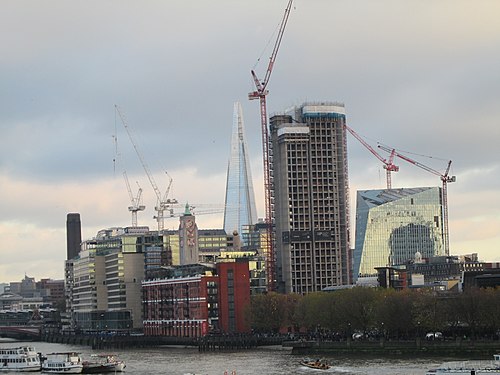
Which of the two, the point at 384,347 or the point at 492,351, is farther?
the point at 384,347

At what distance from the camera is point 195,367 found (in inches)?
6038

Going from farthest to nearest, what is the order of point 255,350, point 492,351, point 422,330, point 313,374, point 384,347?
point 255,350
point 422,330
point 384,347
point 492,351
point 313,374

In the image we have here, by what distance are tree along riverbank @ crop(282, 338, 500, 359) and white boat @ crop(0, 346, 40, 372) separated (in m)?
34.4

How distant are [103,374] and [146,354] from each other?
46787 millimetres

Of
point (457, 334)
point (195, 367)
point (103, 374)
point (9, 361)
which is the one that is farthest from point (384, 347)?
point (9, 361)

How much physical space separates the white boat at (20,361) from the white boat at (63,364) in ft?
14.3

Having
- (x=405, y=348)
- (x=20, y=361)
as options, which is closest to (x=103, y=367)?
(x=20, y=361)

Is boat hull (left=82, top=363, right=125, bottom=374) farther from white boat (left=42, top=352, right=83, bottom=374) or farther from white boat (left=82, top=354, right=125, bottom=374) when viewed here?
white boat (left=42, top=352, right=83, bottom=374)

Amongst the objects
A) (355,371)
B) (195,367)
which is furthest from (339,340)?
(355,371)

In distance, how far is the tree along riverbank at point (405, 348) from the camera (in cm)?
14838

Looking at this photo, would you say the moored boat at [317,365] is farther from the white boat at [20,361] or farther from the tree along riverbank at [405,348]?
the white boat at [20,361]

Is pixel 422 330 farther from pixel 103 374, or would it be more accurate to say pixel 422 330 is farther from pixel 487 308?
pixel 103 374

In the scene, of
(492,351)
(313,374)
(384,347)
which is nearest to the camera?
(313,374)

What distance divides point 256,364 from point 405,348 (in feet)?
61.6
